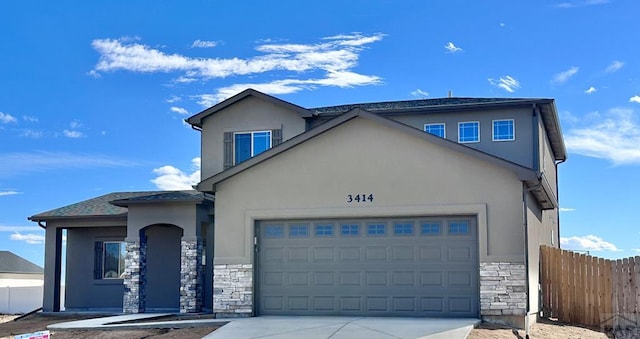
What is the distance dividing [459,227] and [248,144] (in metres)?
8.96

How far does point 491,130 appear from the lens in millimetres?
23359

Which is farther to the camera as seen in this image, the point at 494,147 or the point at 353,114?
the point at 494,147

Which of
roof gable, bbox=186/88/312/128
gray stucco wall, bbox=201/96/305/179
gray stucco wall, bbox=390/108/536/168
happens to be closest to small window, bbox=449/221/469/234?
gray stucco wall, bbox=390/108/536/168

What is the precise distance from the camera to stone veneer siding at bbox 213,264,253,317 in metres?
18.9

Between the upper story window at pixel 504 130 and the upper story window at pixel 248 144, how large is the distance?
7082 mm

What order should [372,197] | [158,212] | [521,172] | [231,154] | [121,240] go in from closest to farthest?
[521,172]
[372,197]
[158,212]
[231,154]
[121,240]

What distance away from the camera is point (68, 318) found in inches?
934

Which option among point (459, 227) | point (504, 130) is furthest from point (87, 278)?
point (504, 130)

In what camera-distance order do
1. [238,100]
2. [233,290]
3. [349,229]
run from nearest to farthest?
[349,229]
[233,290]
[238,100]

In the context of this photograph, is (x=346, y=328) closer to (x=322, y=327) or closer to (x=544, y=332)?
(x=322, y=327)

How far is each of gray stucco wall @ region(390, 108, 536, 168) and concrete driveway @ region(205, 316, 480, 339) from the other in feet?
24.7

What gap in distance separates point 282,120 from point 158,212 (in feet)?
15.9

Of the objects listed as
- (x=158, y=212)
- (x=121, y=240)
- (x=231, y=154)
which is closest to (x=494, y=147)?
(x=231, y=154)

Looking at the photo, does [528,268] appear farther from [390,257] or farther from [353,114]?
[353,114]
